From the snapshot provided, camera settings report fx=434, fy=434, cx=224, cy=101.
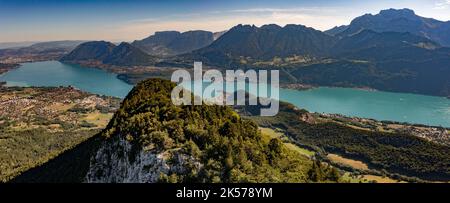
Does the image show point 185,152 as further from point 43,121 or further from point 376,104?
point 376,104

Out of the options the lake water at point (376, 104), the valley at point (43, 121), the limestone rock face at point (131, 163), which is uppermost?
the limestone rock face at point (131, 163)

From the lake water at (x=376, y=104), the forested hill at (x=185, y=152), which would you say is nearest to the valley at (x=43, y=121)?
the forested hill at (x=185, y=152)

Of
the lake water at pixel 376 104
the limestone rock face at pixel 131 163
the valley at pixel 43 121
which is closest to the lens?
the limestone rock face at pixel 131 163

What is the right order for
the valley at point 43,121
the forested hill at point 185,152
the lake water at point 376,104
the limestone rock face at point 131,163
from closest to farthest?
the limestone rock face at point 131,163, the forested hill at point 185,152, the valley at point 43,121, the lake water at point 376,104

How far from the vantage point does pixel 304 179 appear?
33.2m

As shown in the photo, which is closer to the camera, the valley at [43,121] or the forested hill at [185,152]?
the forested hill at [185,152]

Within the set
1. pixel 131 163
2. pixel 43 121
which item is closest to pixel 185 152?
pixel 131 163

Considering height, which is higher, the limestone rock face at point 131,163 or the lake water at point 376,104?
the limestone rock face at point 131,163

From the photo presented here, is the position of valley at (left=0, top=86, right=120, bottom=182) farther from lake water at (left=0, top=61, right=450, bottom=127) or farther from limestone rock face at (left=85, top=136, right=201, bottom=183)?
lake water at (left=0, top=61, right=450, bottom=127)

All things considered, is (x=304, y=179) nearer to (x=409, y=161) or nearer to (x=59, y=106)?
(x=409, y=161)

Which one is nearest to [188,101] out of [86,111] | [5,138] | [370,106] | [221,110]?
[221,110]

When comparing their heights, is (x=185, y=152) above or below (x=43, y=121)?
above

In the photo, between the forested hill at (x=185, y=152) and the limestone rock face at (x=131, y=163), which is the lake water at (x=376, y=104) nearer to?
the forested hill at (x=185, y=152)

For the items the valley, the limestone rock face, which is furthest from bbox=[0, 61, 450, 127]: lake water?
the limestone rock face
